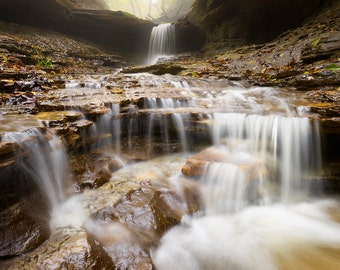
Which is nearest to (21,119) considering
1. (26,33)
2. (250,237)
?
(250,237)

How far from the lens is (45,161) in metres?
3.12

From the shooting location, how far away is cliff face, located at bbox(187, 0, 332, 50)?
10.8 m

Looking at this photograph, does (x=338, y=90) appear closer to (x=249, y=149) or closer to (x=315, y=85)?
(x=315, y=85)

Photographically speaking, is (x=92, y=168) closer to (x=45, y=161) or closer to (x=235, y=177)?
(x=45, y=161)

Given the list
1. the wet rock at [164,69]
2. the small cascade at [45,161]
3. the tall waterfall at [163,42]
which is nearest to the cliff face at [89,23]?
the tall waterfall at [163,42]

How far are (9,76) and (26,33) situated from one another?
25.5 ft

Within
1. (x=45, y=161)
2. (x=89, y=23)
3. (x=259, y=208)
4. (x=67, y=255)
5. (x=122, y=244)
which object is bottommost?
(x=259, y=208)

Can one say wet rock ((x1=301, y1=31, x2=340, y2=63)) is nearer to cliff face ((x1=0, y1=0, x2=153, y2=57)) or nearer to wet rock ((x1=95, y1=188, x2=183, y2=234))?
wet rock ((x1=95, y1=188, x2=183, y2=234))

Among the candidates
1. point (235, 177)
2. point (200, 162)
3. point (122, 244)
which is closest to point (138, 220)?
point (122, 244)

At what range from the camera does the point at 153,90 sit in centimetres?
576

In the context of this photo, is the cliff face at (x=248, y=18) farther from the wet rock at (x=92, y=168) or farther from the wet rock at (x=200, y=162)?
the wet rock at (x=92, y=168)

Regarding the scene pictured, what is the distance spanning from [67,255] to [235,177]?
2616mm

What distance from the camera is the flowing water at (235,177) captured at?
264 centimetres

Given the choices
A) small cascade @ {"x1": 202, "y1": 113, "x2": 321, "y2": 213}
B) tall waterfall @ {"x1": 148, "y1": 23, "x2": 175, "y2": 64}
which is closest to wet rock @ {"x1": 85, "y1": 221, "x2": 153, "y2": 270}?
small cascade @ {"x1": 202, "y1": 113, "x2": 321, "y2": 213}
